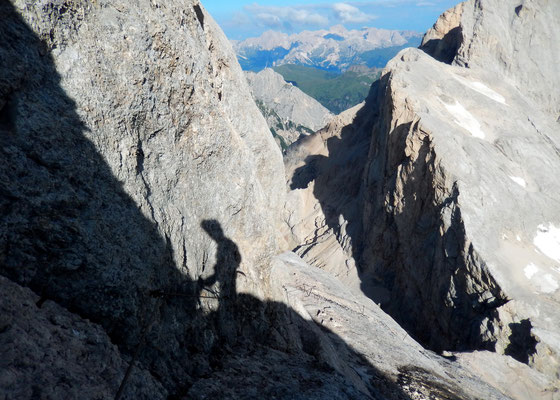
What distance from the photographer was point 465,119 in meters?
29.4

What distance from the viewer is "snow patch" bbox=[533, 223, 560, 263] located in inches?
862

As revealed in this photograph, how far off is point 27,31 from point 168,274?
13.2ft

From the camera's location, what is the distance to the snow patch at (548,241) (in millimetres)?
21888

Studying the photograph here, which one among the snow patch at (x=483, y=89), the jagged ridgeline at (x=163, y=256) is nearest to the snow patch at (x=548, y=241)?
the jagged ridgeline at (x=163, y=256)

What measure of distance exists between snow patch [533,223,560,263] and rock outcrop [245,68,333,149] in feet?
404

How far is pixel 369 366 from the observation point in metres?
11.4

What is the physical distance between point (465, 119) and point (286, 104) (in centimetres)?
Answer: 13668

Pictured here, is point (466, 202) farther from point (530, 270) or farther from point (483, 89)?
point (483, 89)

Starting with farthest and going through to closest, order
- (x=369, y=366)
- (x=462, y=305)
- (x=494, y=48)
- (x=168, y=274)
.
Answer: (x=494, y=48) < (x=462, y=305) < (x=369, y=366) < (x=168, y=274)

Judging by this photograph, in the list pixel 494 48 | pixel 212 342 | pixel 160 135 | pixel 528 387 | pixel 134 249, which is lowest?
pixel 528 387

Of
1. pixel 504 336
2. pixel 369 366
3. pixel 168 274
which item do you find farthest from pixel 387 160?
pixel 168 274

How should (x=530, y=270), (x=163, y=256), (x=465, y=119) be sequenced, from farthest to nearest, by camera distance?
(x=465, y=119) → (x=530, y=270) → (x=163, y=256)

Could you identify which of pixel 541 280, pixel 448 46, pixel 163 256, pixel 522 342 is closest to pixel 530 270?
pixel 541 280

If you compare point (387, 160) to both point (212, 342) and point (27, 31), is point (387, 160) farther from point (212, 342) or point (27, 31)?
point (27, 31)
